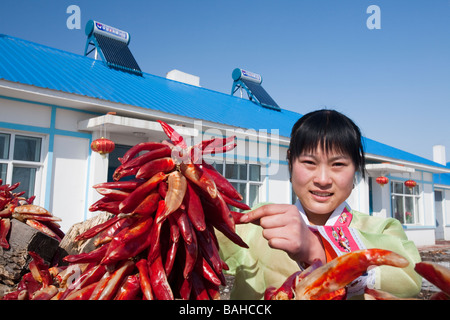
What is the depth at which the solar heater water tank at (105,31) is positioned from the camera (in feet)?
38.6

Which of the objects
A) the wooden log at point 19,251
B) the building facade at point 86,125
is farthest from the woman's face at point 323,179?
the building facade at point 86,125

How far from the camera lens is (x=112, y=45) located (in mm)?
11922

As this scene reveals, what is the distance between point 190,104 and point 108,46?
13.2 ft

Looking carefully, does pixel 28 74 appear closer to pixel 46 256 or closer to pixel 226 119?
pixel 226 119

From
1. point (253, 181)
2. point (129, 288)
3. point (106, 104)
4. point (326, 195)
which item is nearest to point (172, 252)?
point (129, 288)

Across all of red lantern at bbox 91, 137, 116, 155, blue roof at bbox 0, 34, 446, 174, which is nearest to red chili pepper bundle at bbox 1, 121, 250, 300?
red lantern at bbox 91, 137, 116, 155

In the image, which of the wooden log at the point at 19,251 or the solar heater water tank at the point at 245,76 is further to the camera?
the solar heater water tank at the point at 245,76

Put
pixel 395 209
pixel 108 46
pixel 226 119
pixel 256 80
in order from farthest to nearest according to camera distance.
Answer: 1. pixel 256 80
2. pixel 395 209
3. pixel 108 46
4. pixel 226 119

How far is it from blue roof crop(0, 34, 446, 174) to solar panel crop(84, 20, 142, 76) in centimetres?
37

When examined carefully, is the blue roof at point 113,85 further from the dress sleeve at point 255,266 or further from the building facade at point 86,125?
the dress sleeve at point 255,266

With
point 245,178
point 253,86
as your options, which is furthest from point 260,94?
point 245,178

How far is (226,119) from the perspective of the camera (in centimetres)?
1001

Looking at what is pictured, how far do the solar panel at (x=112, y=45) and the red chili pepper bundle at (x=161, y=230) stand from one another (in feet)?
35.6

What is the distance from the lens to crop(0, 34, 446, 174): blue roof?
23.7 ft
